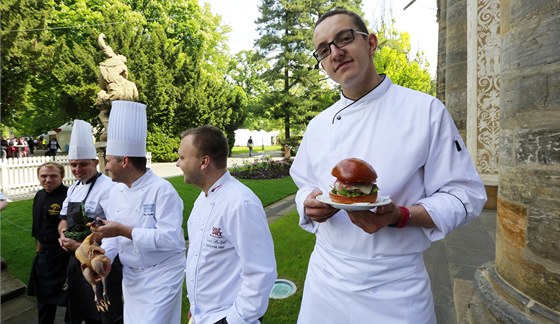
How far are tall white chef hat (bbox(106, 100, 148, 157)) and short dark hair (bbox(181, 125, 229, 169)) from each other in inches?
37.7

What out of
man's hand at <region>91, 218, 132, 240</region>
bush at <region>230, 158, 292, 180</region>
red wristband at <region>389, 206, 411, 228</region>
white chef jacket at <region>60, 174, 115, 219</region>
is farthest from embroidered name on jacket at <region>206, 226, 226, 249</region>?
bush at <region>230, 158, 292, 180</region>

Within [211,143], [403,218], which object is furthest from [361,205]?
[211,143]

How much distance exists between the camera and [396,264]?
152 centimetres

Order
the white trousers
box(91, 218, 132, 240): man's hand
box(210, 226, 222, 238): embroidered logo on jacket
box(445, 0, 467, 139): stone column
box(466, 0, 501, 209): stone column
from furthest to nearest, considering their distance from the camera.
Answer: box(445, 0, 467, 139): stone column, box(466, 0, 501, 209): stone column, box(91, 218, 132, 240): man's hand, box(210, 226, 222, 238): embroidered logo on jacket, the white trousers

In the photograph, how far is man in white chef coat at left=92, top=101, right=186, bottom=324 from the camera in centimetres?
281

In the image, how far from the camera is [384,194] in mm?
1560

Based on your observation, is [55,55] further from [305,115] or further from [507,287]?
[507,287]

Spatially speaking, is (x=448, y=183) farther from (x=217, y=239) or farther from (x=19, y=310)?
(x=19, y=310)

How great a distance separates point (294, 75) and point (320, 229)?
3061 cm

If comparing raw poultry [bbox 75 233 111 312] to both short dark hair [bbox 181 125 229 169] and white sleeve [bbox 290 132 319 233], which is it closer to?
short dark hair [bbox 181 125 229 169]

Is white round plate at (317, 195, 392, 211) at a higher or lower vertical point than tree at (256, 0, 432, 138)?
lower

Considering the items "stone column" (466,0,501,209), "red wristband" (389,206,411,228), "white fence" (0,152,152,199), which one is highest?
"stone column" (466,0,501,209)

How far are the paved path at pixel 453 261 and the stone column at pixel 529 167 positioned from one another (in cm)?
164

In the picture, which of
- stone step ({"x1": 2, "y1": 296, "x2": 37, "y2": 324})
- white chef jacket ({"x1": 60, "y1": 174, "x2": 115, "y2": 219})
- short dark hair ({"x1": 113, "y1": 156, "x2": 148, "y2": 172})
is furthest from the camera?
stone step ({"x1": 2, "y1": 296, "x2": 37, "y2": 324})
